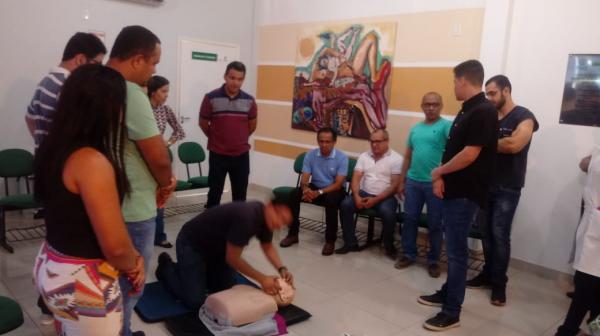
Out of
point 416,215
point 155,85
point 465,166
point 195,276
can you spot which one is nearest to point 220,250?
point 195,276

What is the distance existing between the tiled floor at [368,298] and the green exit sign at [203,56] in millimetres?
2621

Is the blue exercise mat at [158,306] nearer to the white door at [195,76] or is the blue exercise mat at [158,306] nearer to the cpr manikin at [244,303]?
the cpr manikin at [244,303]

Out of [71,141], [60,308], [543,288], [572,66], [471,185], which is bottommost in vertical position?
[543,288]

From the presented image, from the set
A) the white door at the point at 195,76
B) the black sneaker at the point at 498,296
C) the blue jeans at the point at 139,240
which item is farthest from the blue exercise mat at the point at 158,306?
the white door at the point at 195,76

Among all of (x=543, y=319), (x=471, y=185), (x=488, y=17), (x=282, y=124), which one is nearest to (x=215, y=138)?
(x=282, y=124)

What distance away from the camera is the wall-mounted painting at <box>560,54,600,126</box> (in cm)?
345

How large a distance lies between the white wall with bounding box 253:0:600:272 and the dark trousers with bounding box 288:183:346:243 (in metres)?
1.56

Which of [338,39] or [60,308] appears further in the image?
[338,39]

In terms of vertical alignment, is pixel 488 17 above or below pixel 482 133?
above

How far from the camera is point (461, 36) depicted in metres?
4.15

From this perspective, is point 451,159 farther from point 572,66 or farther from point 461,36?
point 461,36

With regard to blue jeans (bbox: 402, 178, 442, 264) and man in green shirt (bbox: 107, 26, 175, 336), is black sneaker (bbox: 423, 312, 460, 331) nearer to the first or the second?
blue jeans (bbox: 402, 178, 442, 264)

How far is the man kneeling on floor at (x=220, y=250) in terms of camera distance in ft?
7.80

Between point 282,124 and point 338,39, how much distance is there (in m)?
1.35
